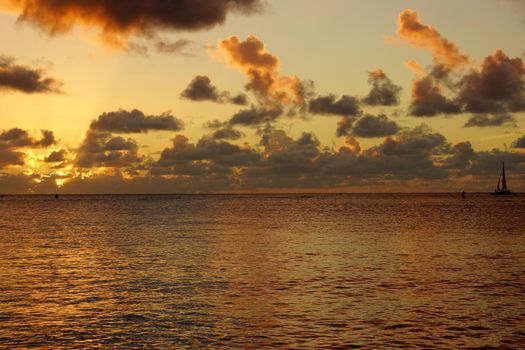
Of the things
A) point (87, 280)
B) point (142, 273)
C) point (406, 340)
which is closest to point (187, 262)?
point (142, 273)

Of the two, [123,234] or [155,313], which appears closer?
[155,313]

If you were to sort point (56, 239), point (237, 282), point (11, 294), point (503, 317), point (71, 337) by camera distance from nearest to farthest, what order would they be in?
point (71, 337) < point (503, 317) < point (11, 294) < point (237, 282) < point (56, 239)

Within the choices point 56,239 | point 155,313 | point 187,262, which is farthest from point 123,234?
point 155,313

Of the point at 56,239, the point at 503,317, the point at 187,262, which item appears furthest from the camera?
the point at 56,239

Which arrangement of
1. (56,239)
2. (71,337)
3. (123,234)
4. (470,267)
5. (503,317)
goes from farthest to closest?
(123,234)
(56,239)
(470,267)
(503,317)
(71,337)

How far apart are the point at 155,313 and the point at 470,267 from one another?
29508 mm

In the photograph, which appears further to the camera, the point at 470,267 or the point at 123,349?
the point at 470,267

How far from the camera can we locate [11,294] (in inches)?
1442

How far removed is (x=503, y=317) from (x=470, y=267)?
2016 centimetres

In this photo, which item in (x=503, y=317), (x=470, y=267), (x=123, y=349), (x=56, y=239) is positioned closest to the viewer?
(x=123, y=349)

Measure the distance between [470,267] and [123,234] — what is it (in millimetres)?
55283

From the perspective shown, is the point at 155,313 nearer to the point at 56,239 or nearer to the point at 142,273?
the point at 142,273

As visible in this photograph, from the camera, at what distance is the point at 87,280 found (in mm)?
42719

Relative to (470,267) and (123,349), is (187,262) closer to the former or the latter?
(470,267)
